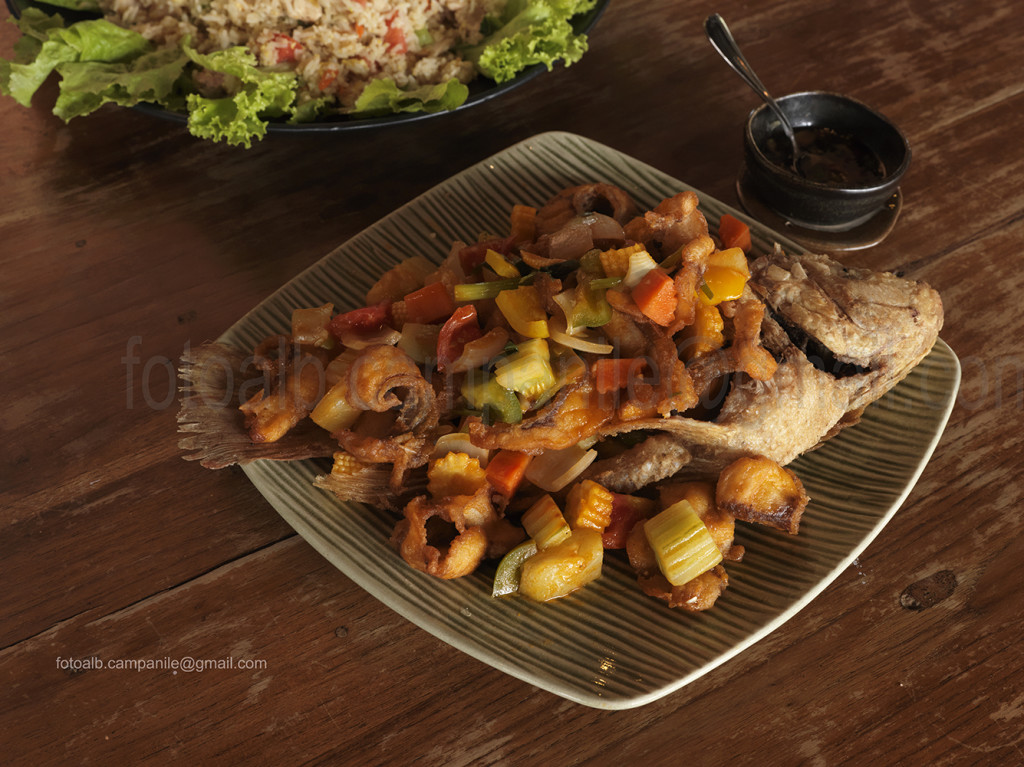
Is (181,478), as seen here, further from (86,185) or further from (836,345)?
(836,345)

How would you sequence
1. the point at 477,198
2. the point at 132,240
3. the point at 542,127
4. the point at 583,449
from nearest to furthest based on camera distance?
the point at 583,449, the point at 477,198, the point at 132,240, the point at 542,127

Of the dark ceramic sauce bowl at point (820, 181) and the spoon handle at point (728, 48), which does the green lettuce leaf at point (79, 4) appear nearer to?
the spoon handle at point (728, 48)

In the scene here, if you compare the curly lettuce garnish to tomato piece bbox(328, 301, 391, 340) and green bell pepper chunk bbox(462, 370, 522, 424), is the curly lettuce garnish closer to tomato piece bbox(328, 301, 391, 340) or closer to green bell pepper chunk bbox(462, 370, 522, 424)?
tomato piece bbox(328, 301, 391, 340)

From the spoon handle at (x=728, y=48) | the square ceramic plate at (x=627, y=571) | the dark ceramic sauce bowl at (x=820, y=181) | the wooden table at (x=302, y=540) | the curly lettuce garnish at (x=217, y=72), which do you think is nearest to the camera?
the square ceramic plate at (x=627, y=571)

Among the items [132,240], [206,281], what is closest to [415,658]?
[206,281]

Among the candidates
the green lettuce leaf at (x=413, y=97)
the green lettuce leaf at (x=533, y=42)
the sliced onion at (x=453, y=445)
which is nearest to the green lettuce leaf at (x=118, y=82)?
the green lettuce leaf at (x=413, y=97)
